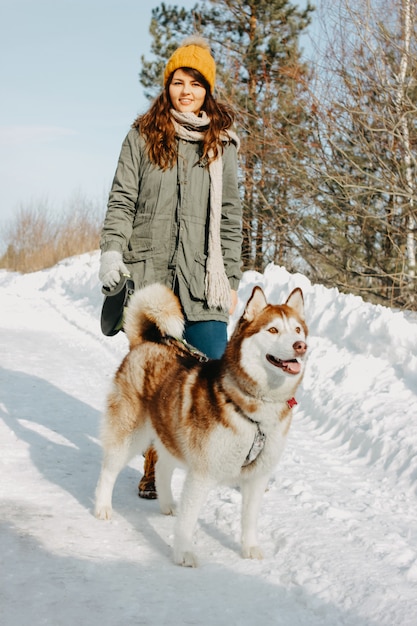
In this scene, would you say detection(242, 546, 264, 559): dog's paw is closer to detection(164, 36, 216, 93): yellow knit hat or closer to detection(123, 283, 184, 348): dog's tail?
detection(123, 283, 184, 348): dog's tail

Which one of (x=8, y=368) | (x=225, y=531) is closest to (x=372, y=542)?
(x=225, y=531)

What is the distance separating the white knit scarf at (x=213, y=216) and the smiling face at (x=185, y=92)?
0.20ft

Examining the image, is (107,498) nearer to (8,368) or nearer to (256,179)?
(8,368)

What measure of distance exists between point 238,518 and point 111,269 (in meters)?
1.50

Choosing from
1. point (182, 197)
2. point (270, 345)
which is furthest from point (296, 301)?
point (182, 197)

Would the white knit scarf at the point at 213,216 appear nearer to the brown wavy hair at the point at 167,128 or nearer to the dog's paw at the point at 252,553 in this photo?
the brown wavy hair at the point at 167,128

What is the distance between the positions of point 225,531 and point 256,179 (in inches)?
430

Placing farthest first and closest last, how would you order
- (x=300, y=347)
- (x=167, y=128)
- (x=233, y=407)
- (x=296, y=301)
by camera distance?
(x=167, y=128)
(x=296, y=301)
(x=233, y=407)
(x=300, y=347)

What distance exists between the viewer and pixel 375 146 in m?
11.2

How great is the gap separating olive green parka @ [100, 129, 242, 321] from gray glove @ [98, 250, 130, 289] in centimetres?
11

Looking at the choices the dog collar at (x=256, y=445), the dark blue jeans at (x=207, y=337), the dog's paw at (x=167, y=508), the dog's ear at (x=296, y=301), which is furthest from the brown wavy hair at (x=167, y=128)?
the dog's paw at (x=167, y=508)

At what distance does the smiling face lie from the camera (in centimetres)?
364

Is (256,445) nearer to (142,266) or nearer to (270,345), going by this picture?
(270,345)

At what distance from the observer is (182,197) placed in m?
3.63
